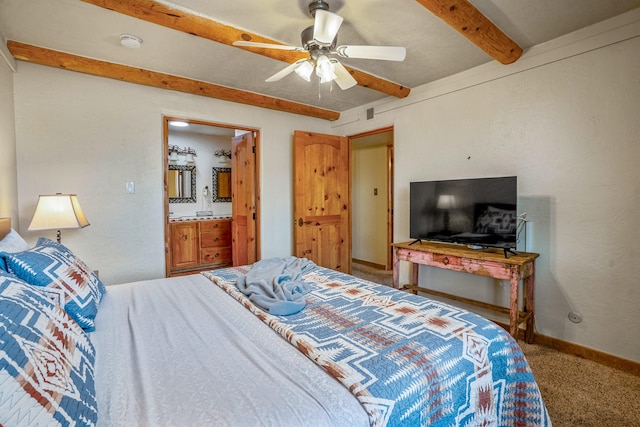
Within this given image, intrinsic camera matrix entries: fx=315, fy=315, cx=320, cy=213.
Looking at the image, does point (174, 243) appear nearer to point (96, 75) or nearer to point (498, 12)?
point (96, 75)

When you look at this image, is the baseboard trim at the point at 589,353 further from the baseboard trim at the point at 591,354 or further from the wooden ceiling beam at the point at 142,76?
the wooden ceiling beam at the point at 142,76

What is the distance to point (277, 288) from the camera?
5.79ft

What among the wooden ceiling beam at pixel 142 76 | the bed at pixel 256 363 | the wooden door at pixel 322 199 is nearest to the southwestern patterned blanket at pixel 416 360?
the bed at pixel 256 363

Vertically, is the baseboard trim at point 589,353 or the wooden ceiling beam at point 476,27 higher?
the wooden ceiling beam at point 476,27

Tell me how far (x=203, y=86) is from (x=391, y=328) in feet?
10.00

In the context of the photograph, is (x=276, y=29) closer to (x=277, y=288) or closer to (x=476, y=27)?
(x=476, y=27)

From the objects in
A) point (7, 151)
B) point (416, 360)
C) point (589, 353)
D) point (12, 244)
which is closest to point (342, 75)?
point (416, 360)

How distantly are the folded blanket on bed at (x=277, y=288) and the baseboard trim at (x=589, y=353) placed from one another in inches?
81.4

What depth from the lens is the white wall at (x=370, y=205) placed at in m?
5.36

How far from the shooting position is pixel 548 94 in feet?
8.29

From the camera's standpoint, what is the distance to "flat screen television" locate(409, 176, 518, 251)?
8.37ft

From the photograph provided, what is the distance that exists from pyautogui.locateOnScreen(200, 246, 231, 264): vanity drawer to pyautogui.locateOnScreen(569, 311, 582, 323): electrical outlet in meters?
4.53

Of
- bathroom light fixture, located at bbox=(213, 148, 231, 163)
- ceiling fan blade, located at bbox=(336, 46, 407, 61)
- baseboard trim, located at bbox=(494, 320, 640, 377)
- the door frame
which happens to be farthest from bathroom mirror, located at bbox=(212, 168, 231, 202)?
baseboard trim, located at bbox=(494, 320, 640, 377)

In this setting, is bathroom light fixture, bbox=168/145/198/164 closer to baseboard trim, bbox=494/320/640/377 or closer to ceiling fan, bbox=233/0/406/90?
ceiling fan, bbox=233/0/406/90
